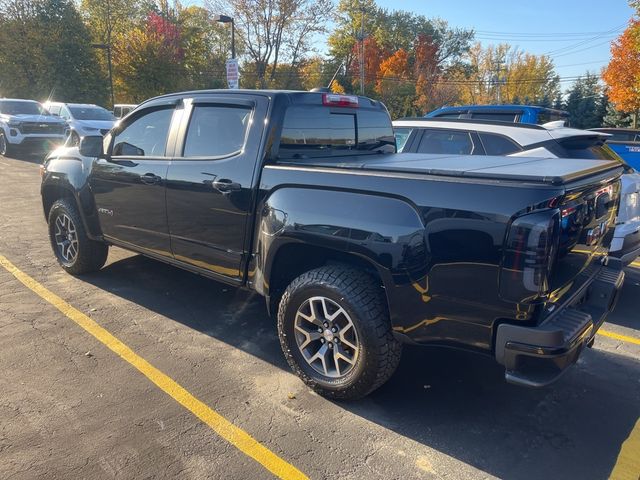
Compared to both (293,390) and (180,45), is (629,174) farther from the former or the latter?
(180,45)

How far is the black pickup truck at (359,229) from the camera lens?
2.42 m

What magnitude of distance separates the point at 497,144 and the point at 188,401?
4185mm

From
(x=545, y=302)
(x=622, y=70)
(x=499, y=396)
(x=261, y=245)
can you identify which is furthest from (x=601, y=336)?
(x=622, y=70)

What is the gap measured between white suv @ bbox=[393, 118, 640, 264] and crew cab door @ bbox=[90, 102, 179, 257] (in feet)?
10.0

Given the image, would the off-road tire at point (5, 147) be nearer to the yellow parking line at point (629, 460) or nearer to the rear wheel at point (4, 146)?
the rear wheel at point (4, 146)

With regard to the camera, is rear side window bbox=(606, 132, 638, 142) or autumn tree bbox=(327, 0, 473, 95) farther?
autumn tree bbox=(327, 0, 473, 95)

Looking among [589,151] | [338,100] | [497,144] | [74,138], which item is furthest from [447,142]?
[74,138]

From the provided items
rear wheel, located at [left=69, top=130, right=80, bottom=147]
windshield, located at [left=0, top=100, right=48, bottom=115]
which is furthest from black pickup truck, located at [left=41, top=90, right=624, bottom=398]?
windshield, located at [left=0, top=100, right=48, bottom=115]

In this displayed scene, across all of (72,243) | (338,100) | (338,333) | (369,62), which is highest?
(369,62)

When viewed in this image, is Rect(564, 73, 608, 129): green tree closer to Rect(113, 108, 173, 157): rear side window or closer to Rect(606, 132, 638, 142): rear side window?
Rect(606, 132, 638, 142): rear side window

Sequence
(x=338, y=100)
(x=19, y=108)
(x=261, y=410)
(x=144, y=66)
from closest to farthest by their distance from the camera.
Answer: (x=261, y=410) → (x=338, y=100) → (x=19, y=108) → (x=144, y=66)

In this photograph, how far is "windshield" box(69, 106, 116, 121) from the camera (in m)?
17.8

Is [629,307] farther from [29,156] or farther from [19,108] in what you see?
[19,108]

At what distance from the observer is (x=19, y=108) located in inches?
682
